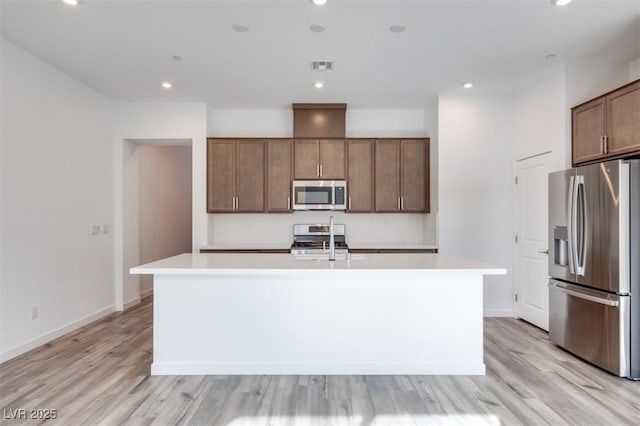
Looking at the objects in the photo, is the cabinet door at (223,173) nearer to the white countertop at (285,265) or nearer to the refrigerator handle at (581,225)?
the white countertop at (285,265)

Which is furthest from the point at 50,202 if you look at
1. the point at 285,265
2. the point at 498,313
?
the point at 498,313

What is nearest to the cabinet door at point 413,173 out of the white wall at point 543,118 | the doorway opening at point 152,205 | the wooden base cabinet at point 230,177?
the white wall at point 543,118

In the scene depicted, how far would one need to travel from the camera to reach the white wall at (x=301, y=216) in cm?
534

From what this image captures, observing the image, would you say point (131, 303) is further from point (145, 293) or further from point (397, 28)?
point (397, 28)

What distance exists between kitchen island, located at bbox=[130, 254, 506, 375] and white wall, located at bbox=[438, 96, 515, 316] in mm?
1879

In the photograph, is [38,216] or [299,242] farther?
[299,242]

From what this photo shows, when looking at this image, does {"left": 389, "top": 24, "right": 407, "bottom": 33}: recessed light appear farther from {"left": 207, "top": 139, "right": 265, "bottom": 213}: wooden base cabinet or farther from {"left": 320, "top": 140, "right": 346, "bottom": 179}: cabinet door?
{"left": 207, "top": 139, "right": 265, "bottom": 213}: wooden base cabinet

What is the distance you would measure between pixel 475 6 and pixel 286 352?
2.84m

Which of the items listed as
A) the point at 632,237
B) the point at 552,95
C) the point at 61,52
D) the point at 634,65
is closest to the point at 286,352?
the point at 632,237

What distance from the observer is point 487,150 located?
4.68m

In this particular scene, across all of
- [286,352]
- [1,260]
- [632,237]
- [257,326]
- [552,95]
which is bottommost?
[286,352]

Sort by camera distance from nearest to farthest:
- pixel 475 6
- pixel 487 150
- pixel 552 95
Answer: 1. pixel 475 6
2. pixel 552 95
3. pixel 487 150

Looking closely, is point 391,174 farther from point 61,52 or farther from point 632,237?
point 61,52

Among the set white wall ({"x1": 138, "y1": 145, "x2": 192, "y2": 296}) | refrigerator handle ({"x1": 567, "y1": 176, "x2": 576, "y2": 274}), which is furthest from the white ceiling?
white wall ({"x1": 138, "y1": 145, "x2": 192, "y2": 296})
